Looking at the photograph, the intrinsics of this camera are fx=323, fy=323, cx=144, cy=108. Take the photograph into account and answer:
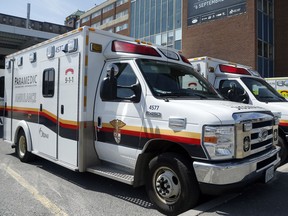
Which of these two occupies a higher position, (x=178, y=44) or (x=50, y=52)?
(x=178, y=44)

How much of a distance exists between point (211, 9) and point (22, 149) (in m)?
25.7

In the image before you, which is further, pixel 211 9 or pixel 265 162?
pixel 211 9

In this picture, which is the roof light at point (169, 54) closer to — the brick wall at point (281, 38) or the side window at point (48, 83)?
the side window at point (48, 83)

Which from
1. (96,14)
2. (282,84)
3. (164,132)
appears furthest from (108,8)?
(164,132)

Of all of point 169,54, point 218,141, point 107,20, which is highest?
point 107,20

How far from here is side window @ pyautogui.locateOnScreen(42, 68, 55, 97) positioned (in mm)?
6775

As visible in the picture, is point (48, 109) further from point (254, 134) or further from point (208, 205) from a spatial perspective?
point (254, 134)

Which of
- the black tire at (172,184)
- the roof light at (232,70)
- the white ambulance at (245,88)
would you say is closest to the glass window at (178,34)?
the white ambulance at (245,88)

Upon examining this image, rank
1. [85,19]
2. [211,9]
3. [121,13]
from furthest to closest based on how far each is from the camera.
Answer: [85,19] → [121,13] → [211,9]

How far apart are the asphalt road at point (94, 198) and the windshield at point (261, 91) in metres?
2.03

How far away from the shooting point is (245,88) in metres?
8.46

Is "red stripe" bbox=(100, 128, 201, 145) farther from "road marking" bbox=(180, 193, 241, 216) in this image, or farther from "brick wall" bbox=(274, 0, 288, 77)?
Result: "brick wall" bbox=(274, 0, 288, 77)

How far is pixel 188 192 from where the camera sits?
4355 millimetres

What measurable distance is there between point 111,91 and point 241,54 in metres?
24.7
